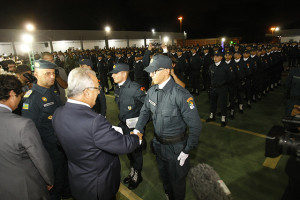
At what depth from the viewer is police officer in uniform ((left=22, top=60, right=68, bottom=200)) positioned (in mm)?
2947

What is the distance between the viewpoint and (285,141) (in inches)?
58.3

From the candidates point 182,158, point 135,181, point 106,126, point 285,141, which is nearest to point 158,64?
point 106,126

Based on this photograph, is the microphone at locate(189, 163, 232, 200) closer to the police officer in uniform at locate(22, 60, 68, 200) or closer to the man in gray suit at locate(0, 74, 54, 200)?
the man in gray suit at locate(0, 74, 54, 200)

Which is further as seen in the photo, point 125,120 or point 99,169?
point 125,120

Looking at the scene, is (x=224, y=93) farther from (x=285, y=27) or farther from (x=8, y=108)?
(x=285, y=27)

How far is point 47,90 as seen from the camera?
10.3 feet

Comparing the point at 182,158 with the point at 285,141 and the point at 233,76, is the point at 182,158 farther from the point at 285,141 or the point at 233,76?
the point at 233,76

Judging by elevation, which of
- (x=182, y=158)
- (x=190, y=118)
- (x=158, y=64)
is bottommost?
(x=182, y=158)

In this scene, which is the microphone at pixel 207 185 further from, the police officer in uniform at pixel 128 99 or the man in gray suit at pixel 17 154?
the police officer in uniform at pixel 128 99

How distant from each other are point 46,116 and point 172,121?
6.87ft

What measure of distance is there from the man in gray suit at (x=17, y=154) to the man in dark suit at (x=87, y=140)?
29 centimetres

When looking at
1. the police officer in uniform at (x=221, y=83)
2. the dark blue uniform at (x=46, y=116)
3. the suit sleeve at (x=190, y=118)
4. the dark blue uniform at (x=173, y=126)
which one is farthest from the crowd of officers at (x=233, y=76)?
the dark blue uniform at (x=46, y=116)

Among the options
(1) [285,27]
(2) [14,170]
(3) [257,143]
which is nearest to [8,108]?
(2) [14,170]

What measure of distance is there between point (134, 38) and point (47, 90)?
119 ft
